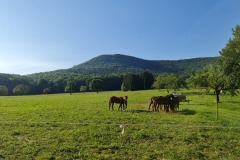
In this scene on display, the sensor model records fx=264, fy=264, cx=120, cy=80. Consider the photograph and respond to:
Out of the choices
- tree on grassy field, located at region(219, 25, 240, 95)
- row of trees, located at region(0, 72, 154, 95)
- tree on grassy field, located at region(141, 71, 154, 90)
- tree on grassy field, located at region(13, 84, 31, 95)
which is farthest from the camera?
tree on grassy field, located at region(141, 71, 154, 90)

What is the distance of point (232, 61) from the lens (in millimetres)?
36250

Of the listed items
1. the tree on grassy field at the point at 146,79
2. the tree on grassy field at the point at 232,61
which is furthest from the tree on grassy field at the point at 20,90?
the tree on grassy field at the point at 232,61

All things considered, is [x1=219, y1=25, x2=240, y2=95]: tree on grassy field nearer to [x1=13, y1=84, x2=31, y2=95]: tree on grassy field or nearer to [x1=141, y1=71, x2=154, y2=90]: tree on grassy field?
[x1=141, y1=71, x2=154, y2=90]: tree on grassy field

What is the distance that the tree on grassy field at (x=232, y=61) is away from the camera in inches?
1399

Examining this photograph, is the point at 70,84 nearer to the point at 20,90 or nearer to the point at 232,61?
the point at 20,90

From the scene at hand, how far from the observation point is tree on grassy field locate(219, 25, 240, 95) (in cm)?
3553

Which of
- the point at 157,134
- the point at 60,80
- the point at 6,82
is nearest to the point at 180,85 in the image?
the point at 157,134

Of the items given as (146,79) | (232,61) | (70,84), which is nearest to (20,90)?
(70,84)

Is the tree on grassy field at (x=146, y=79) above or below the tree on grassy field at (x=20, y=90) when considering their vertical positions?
above

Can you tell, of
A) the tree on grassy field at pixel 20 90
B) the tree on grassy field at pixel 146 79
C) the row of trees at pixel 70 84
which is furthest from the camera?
the tree on grassy field at pixel 146 79

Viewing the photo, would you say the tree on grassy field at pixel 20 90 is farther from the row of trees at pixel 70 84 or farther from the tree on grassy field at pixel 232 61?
the tree on grassy field at pixel 232 61

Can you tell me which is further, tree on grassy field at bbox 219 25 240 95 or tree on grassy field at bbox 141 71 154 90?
tree on grassy field at bbox 141 71 154 90

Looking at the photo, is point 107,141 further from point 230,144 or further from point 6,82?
point 6,82

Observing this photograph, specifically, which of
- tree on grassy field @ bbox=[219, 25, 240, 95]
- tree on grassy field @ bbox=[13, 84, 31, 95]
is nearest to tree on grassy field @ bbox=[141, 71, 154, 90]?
tree on grassy field @ bbox=[13, 84, 31, 95]
